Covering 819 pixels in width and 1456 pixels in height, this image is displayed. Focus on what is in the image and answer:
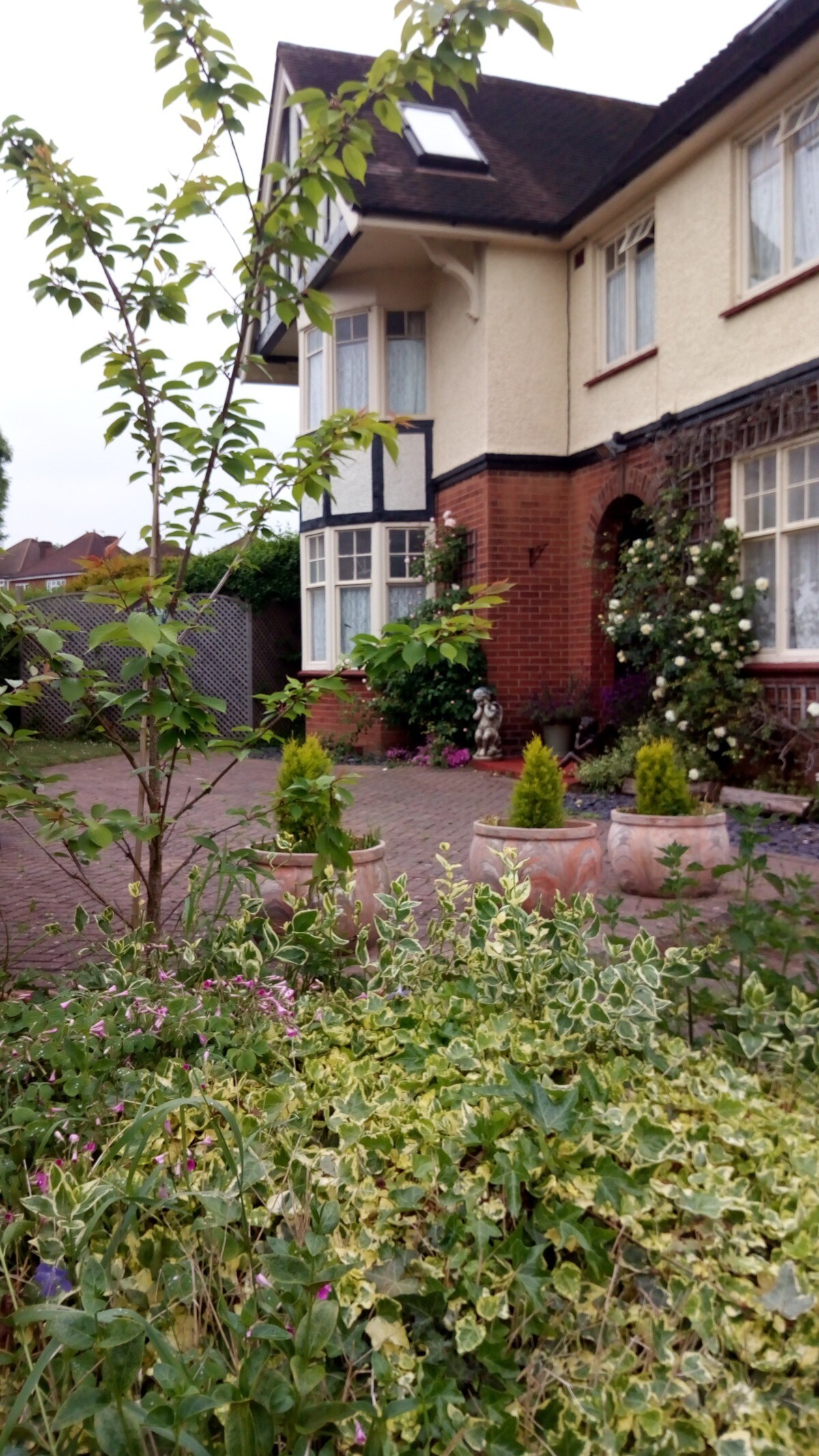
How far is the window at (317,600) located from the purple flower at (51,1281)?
13.0 meters

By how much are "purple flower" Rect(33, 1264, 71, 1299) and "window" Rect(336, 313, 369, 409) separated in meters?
13.1

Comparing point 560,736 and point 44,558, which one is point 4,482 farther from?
point 44,558

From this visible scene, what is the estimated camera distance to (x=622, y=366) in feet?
35.8

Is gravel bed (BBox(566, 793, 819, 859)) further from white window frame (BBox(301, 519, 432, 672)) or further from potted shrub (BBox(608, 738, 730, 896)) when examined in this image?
white window frame (BBox(301, 519, 432, 672))

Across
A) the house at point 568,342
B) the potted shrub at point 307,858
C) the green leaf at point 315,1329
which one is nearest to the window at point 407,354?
the house at point 568,342

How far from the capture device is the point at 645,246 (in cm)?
1080

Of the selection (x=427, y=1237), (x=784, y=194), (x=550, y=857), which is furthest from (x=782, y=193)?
(x=427, y=1237)

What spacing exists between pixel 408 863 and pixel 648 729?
4.07 m

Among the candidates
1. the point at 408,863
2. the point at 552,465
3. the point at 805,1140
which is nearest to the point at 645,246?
the point at 552,465

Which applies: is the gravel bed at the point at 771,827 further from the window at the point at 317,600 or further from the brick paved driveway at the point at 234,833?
the window at the point at 317,600

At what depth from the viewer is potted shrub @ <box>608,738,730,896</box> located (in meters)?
5.41

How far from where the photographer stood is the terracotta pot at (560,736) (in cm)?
1151

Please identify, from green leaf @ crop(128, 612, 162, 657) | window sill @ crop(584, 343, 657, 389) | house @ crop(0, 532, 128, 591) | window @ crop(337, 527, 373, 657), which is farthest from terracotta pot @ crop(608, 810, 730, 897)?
house @ crop(0, 532, 128, 591)

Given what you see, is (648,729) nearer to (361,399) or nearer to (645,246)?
(645,246)
